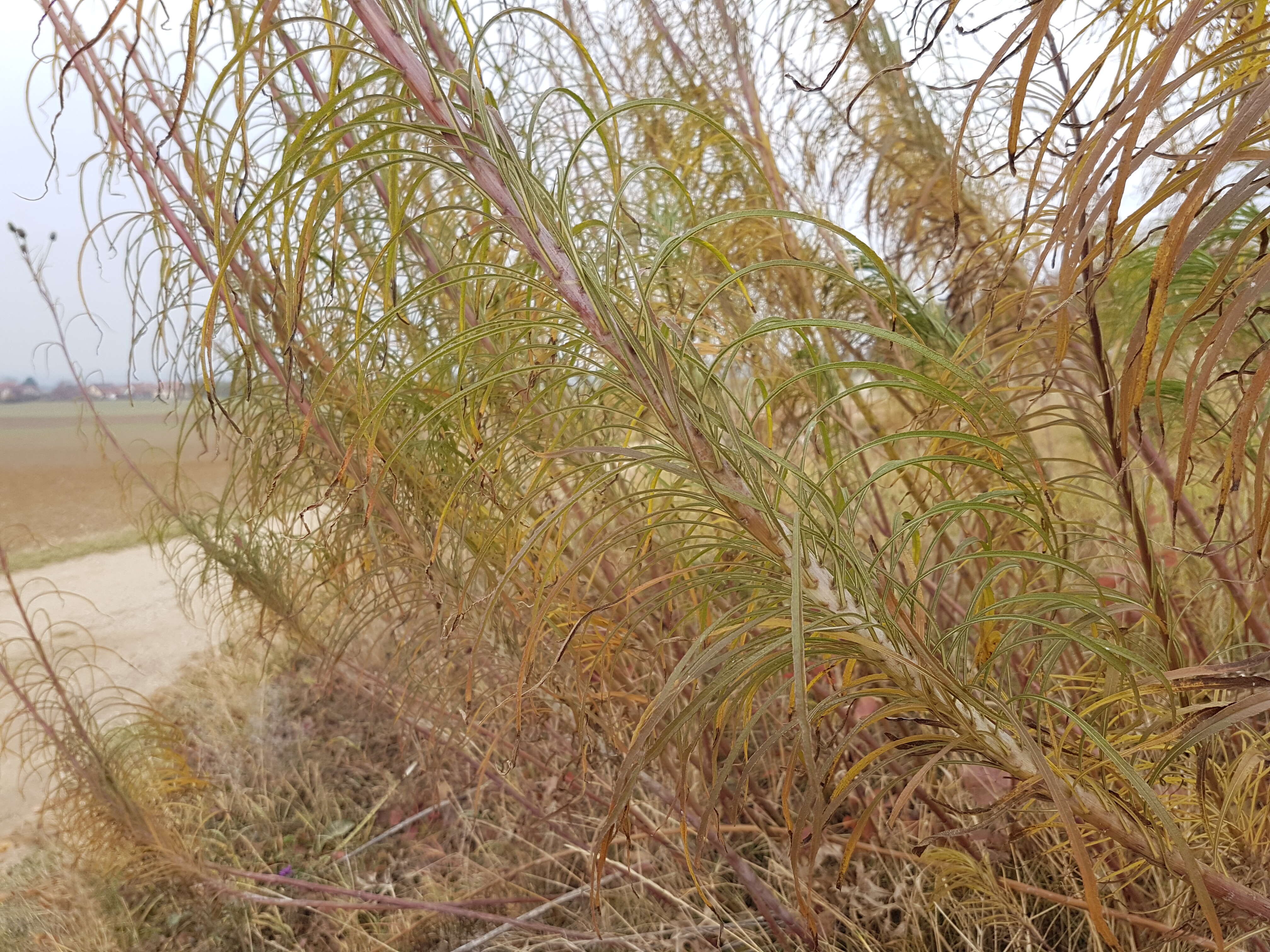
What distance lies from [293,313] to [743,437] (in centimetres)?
20

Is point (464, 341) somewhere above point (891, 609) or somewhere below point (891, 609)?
above

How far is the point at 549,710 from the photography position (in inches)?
30.0

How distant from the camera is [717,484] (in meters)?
0.36

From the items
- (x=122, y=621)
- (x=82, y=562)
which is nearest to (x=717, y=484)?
(x=122, y=621)

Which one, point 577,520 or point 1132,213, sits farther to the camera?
point 577,520

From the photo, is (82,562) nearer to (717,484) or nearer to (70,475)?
(70,475)

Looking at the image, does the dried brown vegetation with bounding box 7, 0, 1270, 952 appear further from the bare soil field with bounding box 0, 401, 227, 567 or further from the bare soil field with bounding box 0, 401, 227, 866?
the bare soil field with bounding box 0, 401, 227, 866

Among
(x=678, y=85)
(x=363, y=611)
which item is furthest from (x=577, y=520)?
(x=678, y=85)

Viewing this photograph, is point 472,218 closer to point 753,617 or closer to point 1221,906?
point 753,617

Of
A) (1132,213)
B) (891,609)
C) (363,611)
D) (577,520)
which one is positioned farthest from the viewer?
(577,520)

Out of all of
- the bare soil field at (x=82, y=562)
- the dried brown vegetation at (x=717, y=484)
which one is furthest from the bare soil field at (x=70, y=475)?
the dried brown vegetation at (x=717, y=484)

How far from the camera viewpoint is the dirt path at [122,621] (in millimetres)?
2264

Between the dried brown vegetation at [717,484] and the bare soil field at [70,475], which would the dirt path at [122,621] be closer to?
the bare soil field at [70,475]

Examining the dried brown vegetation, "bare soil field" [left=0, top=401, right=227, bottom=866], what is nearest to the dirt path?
"bare soil field" [left=0, top=401, right=227, bottom=866]
